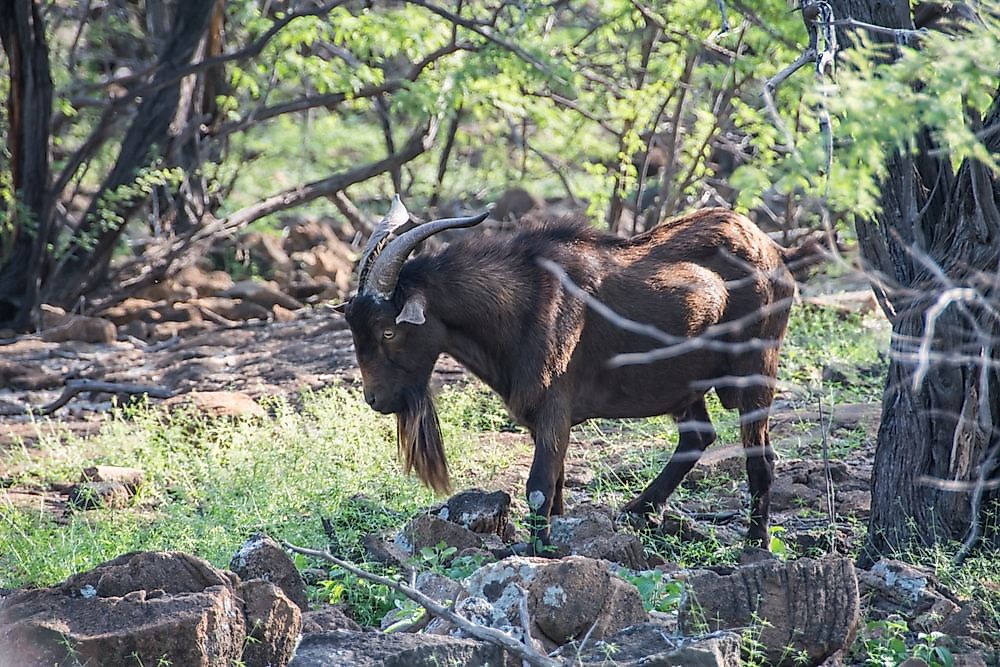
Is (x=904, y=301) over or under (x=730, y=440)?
over

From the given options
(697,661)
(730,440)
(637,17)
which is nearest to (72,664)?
(697,661)

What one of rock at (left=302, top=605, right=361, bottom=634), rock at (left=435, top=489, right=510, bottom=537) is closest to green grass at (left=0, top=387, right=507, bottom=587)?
rock at (left=435, top=489, right=510, bottom=537)

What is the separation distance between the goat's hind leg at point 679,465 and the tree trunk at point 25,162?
7.15 m

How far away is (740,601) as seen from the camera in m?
4.78

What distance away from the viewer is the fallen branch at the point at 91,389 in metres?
9.78

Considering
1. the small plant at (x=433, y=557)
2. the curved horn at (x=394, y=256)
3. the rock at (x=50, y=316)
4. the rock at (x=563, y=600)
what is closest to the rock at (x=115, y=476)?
the curved horn at (x=394, y=256)

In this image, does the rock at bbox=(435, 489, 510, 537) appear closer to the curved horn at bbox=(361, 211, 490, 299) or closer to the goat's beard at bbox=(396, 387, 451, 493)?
the goat's beard at bbox=(396, 387, 451, 493)

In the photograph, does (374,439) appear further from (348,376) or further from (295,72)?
(295,72)

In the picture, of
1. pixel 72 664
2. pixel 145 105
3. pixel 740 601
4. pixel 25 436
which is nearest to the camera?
pixel 72 664

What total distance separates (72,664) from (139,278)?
9.21m

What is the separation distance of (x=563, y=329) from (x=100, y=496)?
2.76 meters

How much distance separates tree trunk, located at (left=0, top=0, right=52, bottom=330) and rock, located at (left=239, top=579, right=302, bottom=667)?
8196 millimetres

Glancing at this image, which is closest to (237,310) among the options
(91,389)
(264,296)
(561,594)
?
(264,296)

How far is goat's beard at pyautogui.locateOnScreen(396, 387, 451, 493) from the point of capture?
708cm
